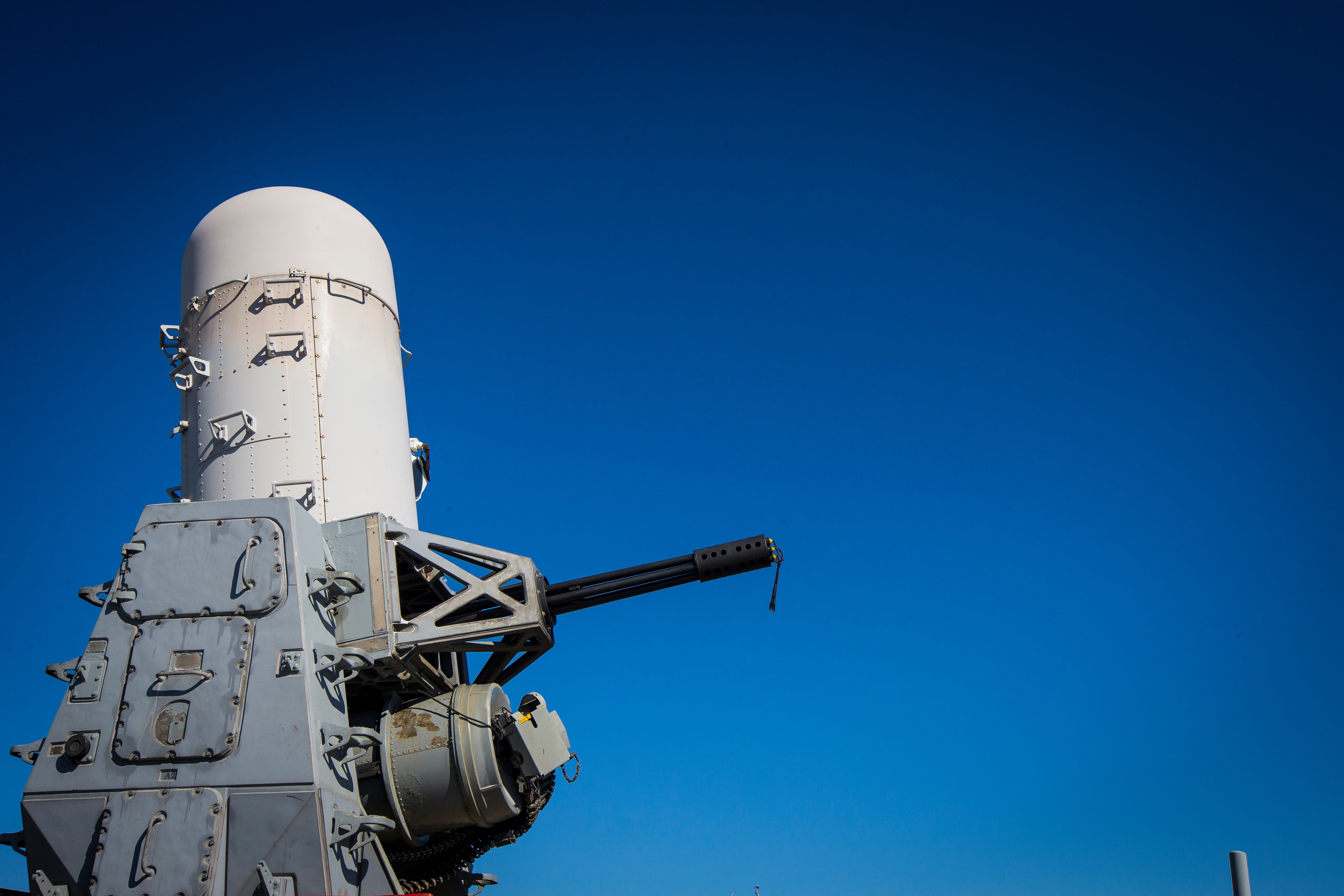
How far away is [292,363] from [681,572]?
5476 millimetres

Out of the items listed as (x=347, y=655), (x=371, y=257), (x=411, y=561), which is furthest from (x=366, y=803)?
(x=371, y=257)

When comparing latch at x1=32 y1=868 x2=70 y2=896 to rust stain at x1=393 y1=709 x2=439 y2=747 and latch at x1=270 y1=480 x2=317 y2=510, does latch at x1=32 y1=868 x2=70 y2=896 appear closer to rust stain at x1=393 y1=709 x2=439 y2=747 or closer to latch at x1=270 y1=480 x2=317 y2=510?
rust stain at x1=393 y1=709 x2=439 y2=747

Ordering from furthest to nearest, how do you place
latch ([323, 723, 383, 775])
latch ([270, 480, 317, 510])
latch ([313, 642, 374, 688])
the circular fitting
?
latch ([270, 480, 317, 510]), the circular fitting, latch ([313, 642, 374, 688]), latch ([323, 723, 383, 775])

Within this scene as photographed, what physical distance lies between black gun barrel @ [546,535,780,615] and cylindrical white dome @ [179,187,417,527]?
2.50 m

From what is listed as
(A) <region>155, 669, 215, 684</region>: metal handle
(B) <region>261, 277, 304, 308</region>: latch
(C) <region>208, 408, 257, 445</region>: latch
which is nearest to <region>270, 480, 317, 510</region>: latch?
(C) <region>208, 408, 257, 445</region>: latch

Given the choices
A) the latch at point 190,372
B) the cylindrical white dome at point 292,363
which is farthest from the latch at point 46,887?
the latch at point 190,372

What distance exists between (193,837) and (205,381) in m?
5.77

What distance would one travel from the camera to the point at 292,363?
12.9m

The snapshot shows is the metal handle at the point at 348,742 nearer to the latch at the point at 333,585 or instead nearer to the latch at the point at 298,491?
the latch at the point at 333,585

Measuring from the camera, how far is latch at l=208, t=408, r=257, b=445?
491 inches

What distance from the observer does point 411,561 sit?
1237cm

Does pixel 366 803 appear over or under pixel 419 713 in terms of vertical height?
under

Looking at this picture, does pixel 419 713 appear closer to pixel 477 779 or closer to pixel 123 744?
pixel 477 779

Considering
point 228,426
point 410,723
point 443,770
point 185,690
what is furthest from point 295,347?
point 443,770
